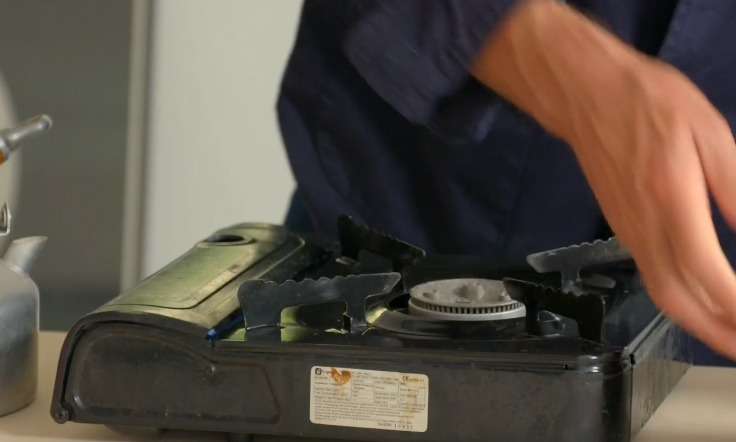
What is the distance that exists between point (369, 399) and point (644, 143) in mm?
191

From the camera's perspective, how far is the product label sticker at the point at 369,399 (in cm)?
56

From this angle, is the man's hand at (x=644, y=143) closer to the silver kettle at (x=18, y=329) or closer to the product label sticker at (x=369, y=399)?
the product label sticker at (x=369, y=399)

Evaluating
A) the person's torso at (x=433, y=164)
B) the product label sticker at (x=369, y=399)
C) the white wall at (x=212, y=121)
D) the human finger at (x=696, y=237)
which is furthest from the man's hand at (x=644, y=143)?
the white wall at (x=212, y=121)

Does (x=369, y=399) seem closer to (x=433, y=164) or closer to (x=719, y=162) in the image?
(x=719, y=162)

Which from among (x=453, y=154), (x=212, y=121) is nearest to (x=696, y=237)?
(x=453, y=154)

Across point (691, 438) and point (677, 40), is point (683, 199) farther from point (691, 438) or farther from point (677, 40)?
point (677, 40)

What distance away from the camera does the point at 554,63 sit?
602 mm

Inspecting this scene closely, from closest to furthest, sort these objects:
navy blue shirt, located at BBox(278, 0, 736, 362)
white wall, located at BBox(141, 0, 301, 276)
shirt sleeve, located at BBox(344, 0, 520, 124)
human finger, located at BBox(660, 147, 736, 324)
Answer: human finger, located at BBox(660, 147, 736, 324), shirt sleeve, located at BBox(344, 0, 520, 124), navy blue shirt, located at BBox(278, 0, 736, 362), white wall, located at BBox(141, 0, 301, 276)

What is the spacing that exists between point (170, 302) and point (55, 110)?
38.8 inches

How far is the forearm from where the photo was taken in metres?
0.58

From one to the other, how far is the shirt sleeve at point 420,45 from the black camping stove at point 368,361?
114 mm

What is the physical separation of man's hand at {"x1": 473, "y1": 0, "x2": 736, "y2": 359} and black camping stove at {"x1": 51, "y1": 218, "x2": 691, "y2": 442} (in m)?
0.05

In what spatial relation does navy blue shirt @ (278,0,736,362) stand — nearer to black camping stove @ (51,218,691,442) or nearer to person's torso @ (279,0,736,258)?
person's torso @ (279,0,736,258)

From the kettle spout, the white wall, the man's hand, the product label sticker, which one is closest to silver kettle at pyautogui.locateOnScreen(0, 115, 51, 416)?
the kettle spout
